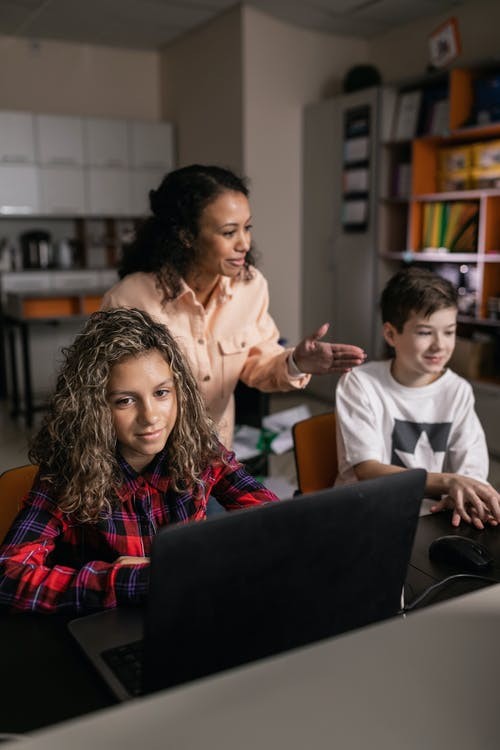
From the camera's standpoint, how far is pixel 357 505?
0.77m

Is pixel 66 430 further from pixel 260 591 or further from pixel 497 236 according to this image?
pixel 497 236

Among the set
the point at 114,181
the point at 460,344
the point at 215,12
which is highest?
the point at 215,12

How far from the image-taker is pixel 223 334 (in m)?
2.06

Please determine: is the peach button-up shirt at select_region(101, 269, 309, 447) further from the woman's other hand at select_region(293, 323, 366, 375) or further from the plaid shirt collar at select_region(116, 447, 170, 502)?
the plaid shirt collar at select_region(116, 447, 170, 502)

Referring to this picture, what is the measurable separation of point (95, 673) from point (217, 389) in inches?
48.0

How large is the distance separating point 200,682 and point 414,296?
1.45m

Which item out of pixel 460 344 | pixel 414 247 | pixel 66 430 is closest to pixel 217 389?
pixel 66 430

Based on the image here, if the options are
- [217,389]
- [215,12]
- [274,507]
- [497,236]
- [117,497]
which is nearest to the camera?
[274,507]

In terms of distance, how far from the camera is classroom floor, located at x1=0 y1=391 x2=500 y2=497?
3.67m

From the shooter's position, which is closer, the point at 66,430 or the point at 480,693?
the point at 480,693

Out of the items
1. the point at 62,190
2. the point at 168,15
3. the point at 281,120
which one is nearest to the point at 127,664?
the point at 281,120

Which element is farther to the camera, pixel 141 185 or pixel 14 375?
pixel 141 185

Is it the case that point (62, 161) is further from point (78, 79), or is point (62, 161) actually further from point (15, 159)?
point (78, 79)

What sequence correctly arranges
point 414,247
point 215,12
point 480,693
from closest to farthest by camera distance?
1. point 480,693
2. point 414,247
3. point 215,12
